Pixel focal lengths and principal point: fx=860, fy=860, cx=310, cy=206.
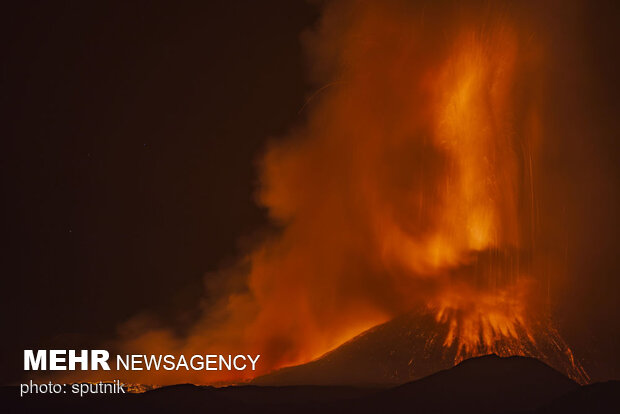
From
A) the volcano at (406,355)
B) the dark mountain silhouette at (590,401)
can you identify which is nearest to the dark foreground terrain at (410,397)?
the dark mountain silhouette at (590,401)

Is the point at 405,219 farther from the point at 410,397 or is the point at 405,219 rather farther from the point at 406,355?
the point at 410,397

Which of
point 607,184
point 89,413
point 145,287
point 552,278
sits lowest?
point 89,413

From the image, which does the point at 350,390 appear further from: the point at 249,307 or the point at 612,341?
the point at 249,307

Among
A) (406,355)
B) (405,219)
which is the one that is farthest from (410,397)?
(405,219)

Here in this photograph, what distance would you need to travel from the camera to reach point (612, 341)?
100ft

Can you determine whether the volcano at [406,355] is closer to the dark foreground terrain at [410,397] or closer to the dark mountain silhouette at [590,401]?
the dark foreground terrain at [410,397]

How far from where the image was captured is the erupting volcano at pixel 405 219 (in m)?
30.6

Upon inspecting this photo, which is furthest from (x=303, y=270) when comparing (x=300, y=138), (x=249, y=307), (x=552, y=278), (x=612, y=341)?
(x=612, y=341)

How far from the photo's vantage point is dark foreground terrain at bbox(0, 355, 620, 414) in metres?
22.1

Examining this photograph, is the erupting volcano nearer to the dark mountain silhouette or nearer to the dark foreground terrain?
the dark foreground terrain

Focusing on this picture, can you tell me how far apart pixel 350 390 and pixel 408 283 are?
9.82m

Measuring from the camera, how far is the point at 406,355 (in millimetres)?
28875

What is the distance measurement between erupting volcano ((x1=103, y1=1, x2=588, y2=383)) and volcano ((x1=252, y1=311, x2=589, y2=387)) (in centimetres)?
7

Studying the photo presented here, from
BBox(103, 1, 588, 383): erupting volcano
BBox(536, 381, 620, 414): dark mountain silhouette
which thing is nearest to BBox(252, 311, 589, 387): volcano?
BBox(103, 1, 588, 383): erupting volcano
